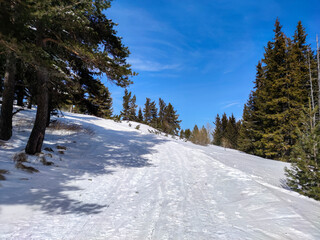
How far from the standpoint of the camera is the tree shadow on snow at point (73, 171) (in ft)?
11.4

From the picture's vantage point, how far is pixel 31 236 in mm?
2391

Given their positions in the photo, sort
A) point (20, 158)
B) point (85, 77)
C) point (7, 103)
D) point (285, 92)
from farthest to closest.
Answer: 1. point (285, 92)
2. point (85, 77)
3. point (7, 103)
4. point (20, 158)

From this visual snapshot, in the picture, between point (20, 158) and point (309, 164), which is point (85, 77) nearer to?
point (20, 158)

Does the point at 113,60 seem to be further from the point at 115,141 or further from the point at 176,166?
the point at 115,141

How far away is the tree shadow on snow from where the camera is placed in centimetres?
347

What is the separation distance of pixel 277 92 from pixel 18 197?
20387 millimetres

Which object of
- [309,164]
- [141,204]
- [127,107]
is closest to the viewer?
[141,204]

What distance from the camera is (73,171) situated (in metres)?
5.79

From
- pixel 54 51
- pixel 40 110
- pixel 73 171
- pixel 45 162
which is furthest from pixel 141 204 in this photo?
pixel 54 51

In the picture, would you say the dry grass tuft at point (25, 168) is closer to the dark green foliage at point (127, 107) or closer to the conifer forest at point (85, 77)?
the conifer forest at point (85, 77)

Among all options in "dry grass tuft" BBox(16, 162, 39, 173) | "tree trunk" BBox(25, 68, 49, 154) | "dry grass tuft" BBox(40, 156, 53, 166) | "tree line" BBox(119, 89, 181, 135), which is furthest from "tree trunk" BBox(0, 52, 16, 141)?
"tree line" BBox(119, 89, 181, 135)

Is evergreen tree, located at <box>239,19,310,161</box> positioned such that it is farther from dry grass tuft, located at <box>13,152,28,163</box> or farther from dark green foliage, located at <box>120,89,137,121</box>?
dark green foliage, located at <box>120,89,137,121</box>

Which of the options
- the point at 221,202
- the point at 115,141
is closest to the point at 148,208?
the point at 221,202

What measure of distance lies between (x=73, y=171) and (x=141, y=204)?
3.32 metres
